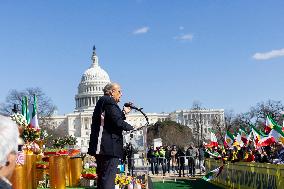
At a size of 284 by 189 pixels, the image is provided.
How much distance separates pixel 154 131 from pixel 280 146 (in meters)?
88.4

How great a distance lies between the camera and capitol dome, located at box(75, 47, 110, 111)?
13775 cm

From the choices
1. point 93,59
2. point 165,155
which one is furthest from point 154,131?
point 165,155

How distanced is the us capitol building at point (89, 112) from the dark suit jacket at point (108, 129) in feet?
396

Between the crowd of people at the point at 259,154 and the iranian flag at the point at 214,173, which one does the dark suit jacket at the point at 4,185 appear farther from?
the iranian flag at the point at 214,173

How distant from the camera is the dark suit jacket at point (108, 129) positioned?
21.1ft

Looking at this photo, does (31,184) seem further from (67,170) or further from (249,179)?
(249,179)

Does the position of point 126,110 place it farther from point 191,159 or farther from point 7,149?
point 191,159

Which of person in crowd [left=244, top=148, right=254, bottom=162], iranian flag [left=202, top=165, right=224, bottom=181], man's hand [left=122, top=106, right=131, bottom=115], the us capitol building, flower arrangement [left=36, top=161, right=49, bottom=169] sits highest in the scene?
the us capitol building

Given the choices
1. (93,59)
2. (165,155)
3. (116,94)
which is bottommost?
(165,155)

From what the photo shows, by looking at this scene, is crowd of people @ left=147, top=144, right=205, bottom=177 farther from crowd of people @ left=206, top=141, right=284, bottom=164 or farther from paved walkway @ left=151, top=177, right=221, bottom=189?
crowd of people @ left=206, top=141, right=284, bottom=164

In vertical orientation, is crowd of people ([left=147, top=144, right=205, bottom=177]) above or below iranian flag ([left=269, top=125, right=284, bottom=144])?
below

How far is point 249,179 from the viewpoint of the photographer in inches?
499

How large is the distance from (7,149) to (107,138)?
3.96 m

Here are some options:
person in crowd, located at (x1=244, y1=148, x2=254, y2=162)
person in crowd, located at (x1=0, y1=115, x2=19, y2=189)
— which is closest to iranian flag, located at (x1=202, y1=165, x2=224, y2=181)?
person in crowd, located at (x1=244, y1=148, x2=254, y2=162)
